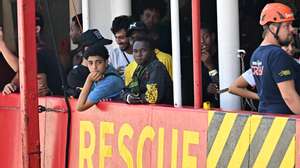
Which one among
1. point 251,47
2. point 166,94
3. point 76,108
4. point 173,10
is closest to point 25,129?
point 76,108

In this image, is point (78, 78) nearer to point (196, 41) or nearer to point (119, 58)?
point (119, 58)

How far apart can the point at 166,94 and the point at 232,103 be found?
0.57 meters

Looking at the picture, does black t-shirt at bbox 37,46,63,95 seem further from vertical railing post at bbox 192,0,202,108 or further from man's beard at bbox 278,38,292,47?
man's beard at bbox 278,38,292,47

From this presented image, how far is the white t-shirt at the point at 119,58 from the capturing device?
21.5 feet

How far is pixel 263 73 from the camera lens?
14.5 ft

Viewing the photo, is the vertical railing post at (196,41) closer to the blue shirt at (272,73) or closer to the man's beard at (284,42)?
the blue shirt at (272,73)

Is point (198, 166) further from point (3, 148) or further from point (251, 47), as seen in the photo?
point (3, 148)

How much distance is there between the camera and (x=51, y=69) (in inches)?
276

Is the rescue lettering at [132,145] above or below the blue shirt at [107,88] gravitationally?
below

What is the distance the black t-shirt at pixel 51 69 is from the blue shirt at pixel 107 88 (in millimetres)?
1350

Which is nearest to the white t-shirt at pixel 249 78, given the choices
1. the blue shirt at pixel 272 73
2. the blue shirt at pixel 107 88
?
the blue shirt at pixel 272 73

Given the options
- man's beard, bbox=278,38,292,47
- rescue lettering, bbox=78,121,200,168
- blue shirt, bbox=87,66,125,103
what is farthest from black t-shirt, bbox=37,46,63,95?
man's beard, bbox=278,38,292,47

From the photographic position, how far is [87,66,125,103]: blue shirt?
5680 mm

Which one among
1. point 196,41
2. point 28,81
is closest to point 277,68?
point 196,41
